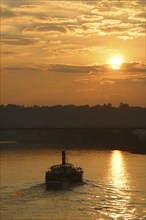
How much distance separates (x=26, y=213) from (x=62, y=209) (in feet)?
19.6

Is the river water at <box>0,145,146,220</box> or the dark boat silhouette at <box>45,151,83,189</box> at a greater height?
the dark boat silhouette at <box>45,151,83,189</box>

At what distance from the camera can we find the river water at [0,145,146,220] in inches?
2653

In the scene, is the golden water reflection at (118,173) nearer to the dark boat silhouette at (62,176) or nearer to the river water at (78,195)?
the river water at (78,195)

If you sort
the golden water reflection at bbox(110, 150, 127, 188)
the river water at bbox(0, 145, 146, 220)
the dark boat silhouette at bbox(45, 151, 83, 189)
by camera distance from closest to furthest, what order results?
the river water at bbox(0, 145, 146, 220) → the golden water reflection at bbox(110, 150, 127, 188) → the dark boat silhouette at bbox(45, 151, 83, 189)

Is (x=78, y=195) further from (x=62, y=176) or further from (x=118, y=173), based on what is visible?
(x=118, y=173)

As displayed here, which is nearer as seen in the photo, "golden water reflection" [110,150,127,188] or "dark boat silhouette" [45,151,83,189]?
"golden water reflection" [110,150,127,188]

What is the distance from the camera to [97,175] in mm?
110500

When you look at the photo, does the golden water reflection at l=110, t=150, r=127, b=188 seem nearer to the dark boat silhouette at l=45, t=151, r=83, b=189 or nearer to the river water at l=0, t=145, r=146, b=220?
the river water at l=0, t=145, r=146, b=220

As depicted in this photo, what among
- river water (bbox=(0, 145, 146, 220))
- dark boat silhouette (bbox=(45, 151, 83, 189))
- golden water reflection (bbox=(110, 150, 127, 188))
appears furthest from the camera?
dark boat silhouette (bbox=(45, 151, 83, 189))

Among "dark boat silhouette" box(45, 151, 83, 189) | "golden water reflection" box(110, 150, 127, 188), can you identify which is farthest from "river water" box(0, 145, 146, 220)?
"dark boat silhouette" box(45, 151, 83, 189)

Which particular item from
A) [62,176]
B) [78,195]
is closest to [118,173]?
[62,176]

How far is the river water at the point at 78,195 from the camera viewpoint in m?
67.4

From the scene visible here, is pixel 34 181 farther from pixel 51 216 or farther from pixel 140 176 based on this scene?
pixel 51 216

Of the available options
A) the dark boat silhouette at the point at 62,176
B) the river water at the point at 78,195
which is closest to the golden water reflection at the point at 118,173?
the river water at the point at 78,195
